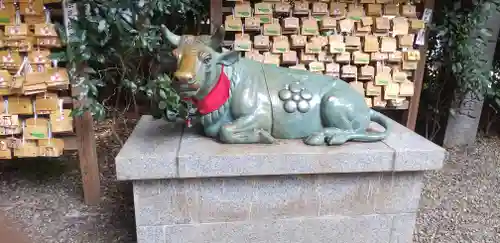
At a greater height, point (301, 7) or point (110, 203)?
point (301, 7)

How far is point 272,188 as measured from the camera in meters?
2.26

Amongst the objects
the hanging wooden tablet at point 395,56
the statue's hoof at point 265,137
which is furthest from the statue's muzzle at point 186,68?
the hanging wooden tablet at point 395,56

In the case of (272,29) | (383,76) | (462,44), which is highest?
(272,29)

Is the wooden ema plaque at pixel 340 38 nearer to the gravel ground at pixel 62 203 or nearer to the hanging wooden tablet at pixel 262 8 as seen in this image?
the hanging wooden tablet at pixel 262 8

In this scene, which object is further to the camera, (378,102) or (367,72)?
(378,102)

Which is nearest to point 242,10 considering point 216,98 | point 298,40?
point 298,40

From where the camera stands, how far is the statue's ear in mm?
2086

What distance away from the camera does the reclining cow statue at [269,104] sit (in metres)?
2.12

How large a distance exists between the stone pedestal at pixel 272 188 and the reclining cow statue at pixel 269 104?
78 mm

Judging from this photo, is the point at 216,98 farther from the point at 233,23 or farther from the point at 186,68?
the point at 233,23

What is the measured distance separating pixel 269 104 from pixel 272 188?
1.57ft

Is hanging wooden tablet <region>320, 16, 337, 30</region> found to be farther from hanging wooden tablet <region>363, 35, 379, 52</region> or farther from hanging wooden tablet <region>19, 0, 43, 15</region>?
hanging wooden tablet <region>19, 0, 43, 15</region>

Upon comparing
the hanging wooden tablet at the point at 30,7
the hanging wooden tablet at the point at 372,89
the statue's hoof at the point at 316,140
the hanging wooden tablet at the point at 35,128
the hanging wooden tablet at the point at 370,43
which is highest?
the hanging wooden tablet at the point at 30,7

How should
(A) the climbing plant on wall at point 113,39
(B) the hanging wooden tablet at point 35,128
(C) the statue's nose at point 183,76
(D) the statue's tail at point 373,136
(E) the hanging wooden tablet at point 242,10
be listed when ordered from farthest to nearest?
(E) the hanging wooden tablet at point 242,10, (B) the hanging wooden tablet at point 35,128, (A) the climbing plant on wall at point 113,39, (D) the statue's tail at point 373,136, (C) the statue's nose at point 183,76
